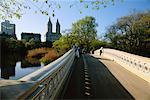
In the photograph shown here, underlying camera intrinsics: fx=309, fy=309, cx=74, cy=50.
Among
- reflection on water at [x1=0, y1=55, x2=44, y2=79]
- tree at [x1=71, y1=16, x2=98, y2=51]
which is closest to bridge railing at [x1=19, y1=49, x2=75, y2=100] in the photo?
reflection on water at [x1=0, y1=55, x2=44, y2=79]

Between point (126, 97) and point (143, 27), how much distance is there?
66.8 meters

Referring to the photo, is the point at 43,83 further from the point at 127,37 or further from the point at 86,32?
the point at 86,32

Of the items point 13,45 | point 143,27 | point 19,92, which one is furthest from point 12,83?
point 143,27

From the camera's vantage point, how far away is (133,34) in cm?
7781

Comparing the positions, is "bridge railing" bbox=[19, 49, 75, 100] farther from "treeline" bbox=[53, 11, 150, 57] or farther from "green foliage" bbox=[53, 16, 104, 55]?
"green foliage" bbox=[53, 16, 104, 55]

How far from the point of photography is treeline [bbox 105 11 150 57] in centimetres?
7629

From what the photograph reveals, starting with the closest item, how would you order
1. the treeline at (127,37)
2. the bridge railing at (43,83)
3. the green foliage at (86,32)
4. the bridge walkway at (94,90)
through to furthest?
the bridge railing at (43,83) < the bridge walkway at (94,90) < the treeline at (127,37) < the green foliage at (86,32)

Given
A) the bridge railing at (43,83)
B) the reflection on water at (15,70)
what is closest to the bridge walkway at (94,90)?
the bridge railing at (43,83)

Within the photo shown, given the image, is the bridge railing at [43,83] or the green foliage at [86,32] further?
the green foliage at [86,32]

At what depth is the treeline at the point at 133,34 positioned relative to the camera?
76.3 meters

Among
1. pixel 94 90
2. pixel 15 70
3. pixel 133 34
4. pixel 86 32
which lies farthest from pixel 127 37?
pixel 94 90

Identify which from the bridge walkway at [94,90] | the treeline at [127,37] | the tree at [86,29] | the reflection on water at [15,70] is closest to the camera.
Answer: the bridge walkway at [94,90]

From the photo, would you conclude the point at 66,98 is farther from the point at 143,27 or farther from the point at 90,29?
the point at 90,29

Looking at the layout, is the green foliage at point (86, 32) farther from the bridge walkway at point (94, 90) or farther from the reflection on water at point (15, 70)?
the bridge walkway at point (94, 90)
